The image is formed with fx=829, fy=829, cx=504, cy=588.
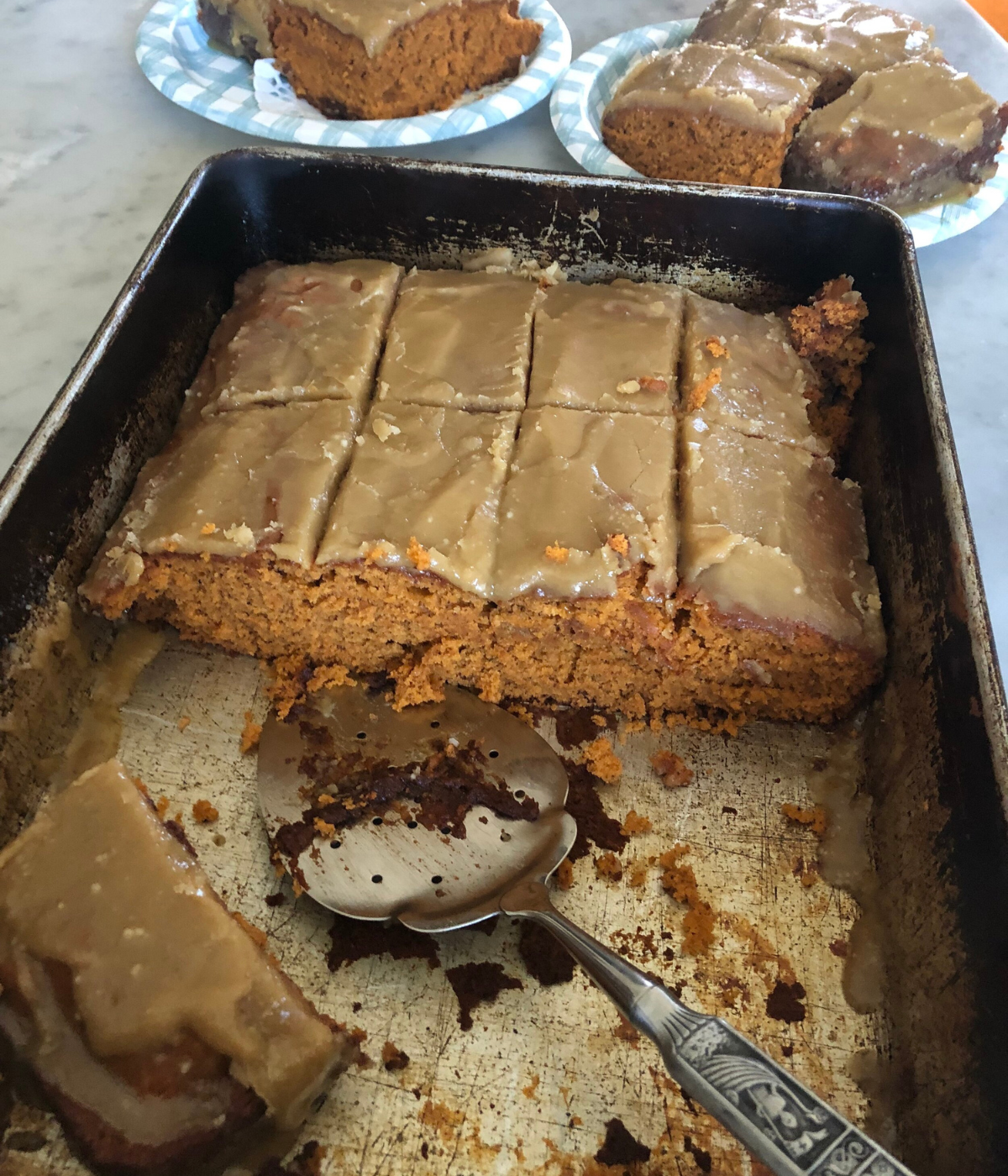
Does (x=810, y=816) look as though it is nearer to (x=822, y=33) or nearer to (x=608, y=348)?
(x=608, y=348)

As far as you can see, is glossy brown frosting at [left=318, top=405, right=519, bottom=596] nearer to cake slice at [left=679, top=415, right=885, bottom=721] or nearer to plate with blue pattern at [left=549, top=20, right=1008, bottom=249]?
cake slice at [left=679, top=415, right=885, bottom=721]

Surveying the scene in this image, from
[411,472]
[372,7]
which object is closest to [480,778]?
[411,472]

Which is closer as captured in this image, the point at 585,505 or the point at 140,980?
the point at 140,980

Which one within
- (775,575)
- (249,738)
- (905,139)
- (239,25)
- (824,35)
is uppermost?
(239,25)

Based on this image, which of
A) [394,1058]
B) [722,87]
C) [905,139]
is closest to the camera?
[394,1058]

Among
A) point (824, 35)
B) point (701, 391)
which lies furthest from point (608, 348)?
point (824, 35)

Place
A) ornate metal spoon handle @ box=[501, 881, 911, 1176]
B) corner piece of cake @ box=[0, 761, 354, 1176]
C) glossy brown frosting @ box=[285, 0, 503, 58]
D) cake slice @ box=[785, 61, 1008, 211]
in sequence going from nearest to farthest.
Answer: ornate metal spoon handle @ box=[501, 881, 911, 1176] < corner piece of cake @ box=[0, 761, 354, 1176] < cake slice @ box=[785, 61, 1008, 211] < glossy brown frosting @ box=[285, 0, 503, 58]

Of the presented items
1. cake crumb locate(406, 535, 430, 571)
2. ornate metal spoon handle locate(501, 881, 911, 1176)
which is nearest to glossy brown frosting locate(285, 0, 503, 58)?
cake crumb locate(406, 535, 430, 571)
